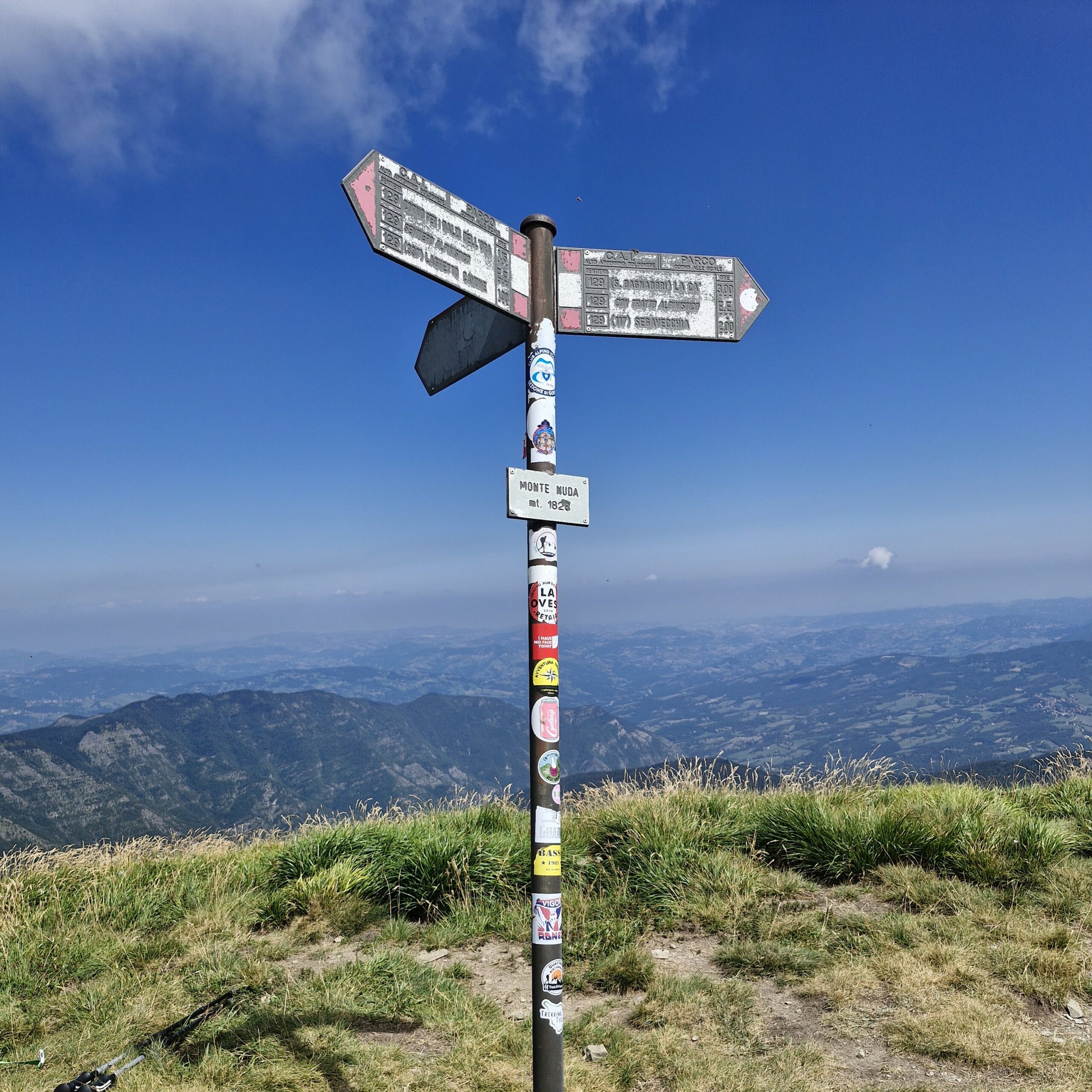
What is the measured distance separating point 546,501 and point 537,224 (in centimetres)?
140

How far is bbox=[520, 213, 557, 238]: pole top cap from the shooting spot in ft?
10.8

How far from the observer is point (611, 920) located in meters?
5.57

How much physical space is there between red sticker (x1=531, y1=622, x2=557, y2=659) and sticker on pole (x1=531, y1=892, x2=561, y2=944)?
3.35 feet

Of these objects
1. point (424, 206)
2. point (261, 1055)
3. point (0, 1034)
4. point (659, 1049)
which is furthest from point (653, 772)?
point (424, 206)

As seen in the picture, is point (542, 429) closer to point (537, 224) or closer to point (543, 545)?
point (543, 545)

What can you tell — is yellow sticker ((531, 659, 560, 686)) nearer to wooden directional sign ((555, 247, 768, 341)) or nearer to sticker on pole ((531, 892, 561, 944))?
sticker on pole ((531, 892, 561, 944))

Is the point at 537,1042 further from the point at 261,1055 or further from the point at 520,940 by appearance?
the point at 520,940

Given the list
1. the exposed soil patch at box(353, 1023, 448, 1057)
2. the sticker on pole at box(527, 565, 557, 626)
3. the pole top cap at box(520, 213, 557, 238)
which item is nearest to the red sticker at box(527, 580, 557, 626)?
the sticker on pole at box(527, 565, 557, 626)

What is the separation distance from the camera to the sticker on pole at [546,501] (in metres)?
2.90

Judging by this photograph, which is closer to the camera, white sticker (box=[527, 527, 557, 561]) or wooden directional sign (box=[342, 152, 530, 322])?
wooden directional sign (box=[342, 152, 530, 322])

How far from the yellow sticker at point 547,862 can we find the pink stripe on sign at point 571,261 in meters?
2.70

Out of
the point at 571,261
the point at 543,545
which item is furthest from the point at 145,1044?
the point at 571,261

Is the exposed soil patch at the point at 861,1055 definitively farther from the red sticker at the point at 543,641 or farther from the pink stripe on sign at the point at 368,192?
the pink stripe on sign at the point at 368,192

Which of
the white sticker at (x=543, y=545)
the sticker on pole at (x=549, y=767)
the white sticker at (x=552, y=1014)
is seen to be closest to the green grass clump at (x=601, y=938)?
the white sticker at (x=552, y=1014)
